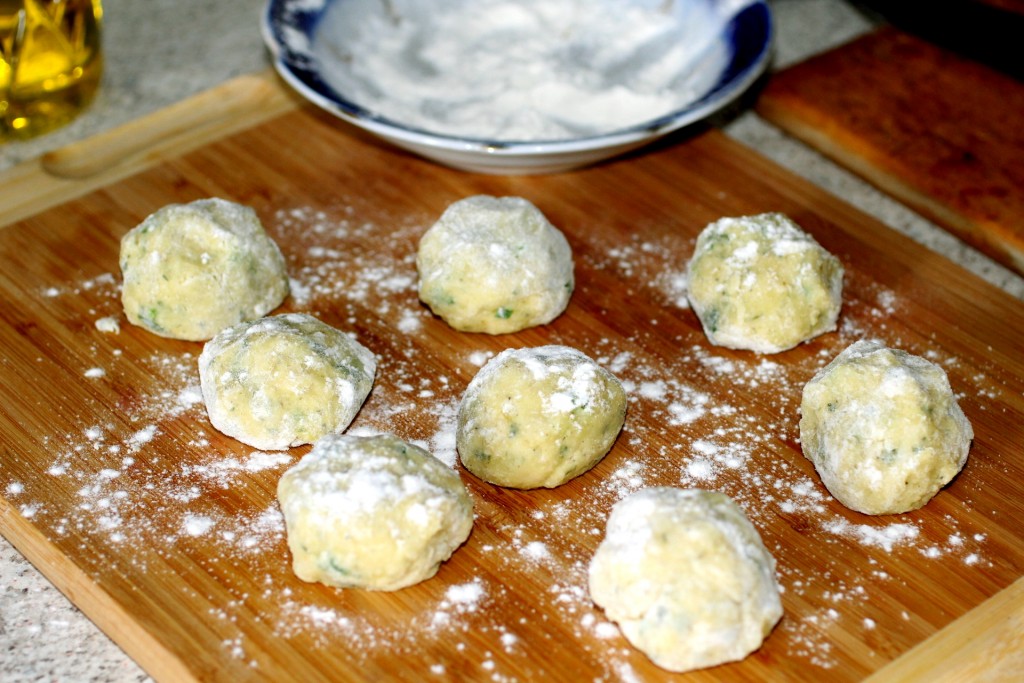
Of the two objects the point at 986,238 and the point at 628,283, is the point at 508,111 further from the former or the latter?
the point at 986,238

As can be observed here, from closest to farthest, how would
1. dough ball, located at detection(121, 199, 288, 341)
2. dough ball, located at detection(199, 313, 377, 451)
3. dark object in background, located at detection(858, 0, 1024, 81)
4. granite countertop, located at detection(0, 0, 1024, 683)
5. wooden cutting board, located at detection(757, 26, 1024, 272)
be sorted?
granite countertop, located at detection(0, 0, 1024, 683) → dough ball, located at detection(199, 313, 377, 451) → dough ball, located at detection(121, 199, 288, 341) → wooden cutting board, located at detection(757, 26, 1024, 272) → dark object in background, located at detection(858, 0, 1024, 81)

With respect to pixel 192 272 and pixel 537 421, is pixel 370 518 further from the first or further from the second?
pixel 192 272

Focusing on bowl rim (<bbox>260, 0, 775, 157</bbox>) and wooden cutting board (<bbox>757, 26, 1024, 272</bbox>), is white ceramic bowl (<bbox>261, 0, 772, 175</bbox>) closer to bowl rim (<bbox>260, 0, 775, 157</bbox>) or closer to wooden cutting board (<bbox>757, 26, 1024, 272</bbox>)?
bowl rim (<bbox>260, 0, 775, 157</bbox>)

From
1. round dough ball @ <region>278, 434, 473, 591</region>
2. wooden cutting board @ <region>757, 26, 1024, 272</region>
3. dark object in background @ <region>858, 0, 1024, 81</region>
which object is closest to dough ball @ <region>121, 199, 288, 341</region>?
round dough ball @ <region>278, 434, 473, 591</region>

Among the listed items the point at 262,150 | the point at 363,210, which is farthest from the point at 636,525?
the point at 262,150

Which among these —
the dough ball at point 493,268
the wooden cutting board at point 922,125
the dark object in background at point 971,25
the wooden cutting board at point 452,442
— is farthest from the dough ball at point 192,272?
the dark object in background at point 971,25

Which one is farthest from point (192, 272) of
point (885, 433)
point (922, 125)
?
point (922, 125)

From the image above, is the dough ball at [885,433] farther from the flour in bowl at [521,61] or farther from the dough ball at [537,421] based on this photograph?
the flour in bowl at [521,61]
